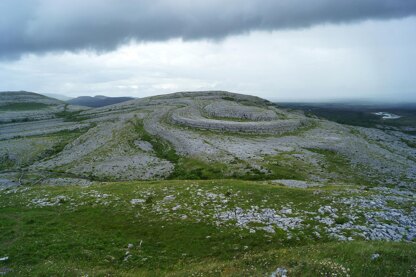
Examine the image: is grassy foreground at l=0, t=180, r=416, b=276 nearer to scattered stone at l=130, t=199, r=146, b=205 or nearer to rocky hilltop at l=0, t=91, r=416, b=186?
scattered stone at l=130, t=199, r=146, b=205

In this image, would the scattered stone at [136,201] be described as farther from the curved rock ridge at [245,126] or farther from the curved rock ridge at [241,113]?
the curved rock ridge at [241,113]

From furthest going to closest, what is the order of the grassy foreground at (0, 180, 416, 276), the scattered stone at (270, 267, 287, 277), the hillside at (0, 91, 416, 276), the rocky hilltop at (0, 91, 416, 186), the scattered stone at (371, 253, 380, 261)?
the rocky hilltop at (0, 91, 416, 186), the hillside at (0, 91, 416, 276), the grassy foreground at (0, 180, 416, 276), the scattered stone at (371, 253, 380, 261), the scattered stone at (270, 267, 287, 277)

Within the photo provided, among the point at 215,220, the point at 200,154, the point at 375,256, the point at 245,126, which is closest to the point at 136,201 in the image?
the point at 215,220

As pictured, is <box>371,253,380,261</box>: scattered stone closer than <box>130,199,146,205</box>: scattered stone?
Yes

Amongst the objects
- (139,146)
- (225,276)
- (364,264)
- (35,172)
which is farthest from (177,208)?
(139,146)

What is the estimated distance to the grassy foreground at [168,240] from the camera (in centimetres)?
1812

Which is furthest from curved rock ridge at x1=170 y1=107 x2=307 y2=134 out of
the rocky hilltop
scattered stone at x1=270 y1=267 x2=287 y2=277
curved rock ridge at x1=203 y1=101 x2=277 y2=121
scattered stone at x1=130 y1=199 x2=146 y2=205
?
scattered stone at x1=270 y1=267 x2=287 y2=277

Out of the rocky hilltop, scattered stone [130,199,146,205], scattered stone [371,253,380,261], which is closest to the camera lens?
scattered stone [371,253,380,261]

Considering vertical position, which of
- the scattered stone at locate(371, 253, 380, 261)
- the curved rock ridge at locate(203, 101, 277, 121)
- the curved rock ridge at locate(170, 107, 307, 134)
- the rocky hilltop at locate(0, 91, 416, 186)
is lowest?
the rocky hilltop at locate(0, 91, 416, 186)

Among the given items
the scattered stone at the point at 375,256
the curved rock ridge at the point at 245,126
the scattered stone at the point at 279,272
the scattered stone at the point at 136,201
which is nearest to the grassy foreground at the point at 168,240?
the scattered stone at the point at 136,201

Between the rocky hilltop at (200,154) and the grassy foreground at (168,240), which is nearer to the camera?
the grassy foreground at (168,240)

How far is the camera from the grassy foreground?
18125 millimetres

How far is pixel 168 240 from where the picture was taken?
24.3 meters

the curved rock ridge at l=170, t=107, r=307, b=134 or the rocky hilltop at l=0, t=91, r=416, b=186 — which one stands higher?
the curved rock ridge at l=170, t=107, r=307, b=134
